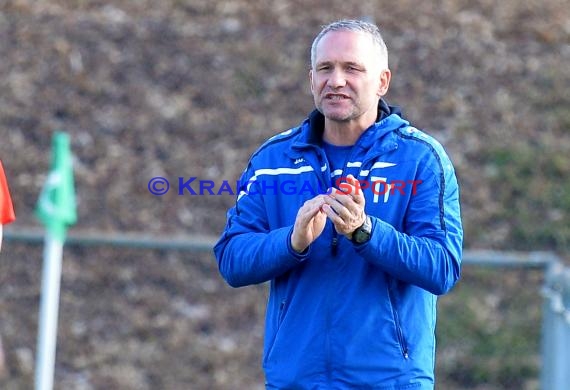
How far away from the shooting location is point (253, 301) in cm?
948

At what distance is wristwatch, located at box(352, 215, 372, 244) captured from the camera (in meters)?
3.35

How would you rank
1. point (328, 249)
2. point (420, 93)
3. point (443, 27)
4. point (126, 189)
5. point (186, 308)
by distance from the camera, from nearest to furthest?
point (328, 249) < point (186, 308) < point (126, 189) < point (420, 93) < point (443, 27)

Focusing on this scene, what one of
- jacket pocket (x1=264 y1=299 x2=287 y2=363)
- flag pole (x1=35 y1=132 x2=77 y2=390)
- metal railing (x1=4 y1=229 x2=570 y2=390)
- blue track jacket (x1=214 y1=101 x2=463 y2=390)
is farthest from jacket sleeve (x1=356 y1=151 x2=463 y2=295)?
flag pole (x1=35 y1=132 x2=77 y2=390)

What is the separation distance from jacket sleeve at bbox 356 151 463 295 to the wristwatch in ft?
0.04

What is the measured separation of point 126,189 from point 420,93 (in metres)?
3.04

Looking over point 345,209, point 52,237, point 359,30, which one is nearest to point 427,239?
point 345,209

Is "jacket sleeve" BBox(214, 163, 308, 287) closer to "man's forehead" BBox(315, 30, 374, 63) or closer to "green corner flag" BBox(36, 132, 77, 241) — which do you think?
"man's forehead" BBox(315, 30, 374, 63)

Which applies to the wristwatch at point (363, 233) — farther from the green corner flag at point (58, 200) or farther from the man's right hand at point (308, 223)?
the green corner flag at point (58, 200)

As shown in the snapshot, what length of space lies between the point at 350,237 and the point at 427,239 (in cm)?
27

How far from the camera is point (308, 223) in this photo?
3.36 metres

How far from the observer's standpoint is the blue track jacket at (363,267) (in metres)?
3.44

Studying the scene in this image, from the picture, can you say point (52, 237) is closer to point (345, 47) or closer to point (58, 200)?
point (58, 200)

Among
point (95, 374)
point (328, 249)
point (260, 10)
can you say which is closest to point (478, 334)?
point (95, 374)

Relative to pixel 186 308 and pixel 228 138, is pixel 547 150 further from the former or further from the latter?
pixel 186 308
